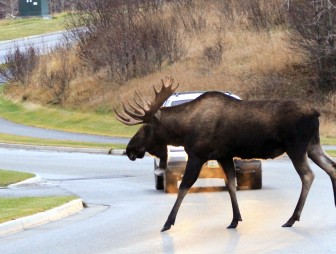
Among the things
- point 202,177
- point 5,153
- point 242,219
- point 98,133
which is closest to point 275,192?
point 202,177

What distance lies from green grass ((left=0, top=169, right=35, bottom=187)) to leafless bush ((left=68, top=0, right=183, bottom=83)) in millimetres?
25935

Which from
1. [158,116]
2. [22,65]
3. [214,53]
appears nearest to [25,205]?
[158,116]

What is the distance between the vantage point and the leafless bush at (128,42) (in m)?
53.4

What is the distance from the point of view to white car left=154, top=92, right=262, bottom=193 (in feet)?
68.2

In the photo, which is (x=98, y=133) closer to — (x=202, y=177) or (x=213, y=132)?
(x=202, y=177)

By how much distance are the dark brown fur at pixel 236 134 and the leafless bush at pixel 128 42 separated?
122ft

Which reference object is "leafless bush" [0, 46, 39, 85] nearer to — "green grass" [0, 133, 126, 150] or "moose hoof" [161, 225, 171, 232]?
"green grass" [0, 133, 126, 150]

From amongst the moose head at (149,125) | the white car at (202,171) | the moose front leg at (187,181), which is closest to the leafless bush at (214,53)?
the white car at (202,171)

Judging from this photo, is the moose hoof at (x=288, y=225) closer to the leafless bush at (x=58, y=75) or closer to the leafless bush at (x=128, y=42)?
the leafless bush at (x=128, y=42)

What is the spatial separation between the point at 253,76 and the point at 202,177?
26.5 meters

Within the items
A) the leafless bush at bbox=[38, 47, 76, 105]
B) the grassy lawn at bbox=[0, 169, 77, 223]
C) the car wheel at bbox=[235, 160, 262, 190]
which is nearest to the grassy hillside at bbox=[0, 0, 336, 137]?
the leafless bush at bbox=[38, 47, 76, 105]

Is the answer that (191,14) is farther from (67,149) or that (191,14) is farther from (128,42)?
(67,149)

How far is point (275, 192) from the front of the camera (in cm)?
2080

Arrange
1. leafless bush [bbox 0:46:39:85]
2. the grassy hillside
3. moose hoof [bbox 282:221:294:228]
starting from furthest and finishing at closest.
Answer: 1. leafless bush [bbox 0:46:39:85]
2. the grassy hillside
3. moose hoof [bbox 282:221:294:228]
